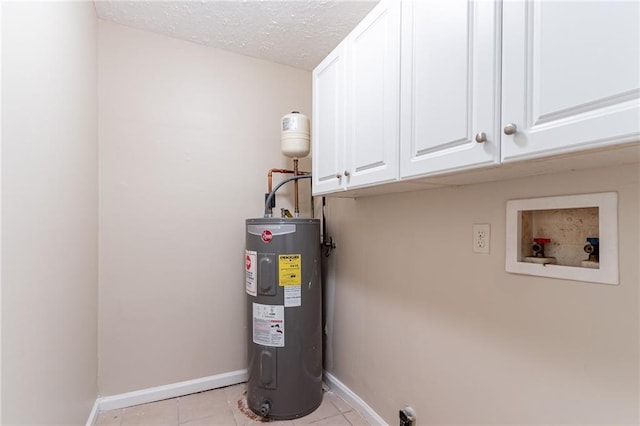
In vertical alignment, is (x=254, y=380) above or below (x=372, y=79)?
below

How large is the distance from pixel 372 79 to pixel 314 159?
1.98 ft

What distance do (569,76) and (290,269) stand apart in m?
1.57

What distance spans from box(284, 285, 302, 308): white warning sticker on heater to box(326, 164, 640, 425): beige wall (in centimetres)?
38

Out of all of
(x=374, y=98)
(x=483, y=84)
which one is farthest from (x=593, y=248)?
(x=374, y=98)

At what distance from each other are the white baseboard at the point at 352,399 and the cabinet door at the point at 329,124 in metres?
1.32

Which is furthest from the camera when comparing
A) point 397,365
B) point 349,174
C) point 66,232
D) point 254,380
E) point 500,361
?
point 254,380

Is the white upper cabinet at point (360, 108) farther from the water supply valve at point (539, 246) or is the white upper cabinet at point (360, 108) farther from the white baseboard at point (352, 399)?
the white baseboard at point (352, 399)

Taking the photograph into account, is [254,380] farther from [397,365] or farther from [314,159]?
[314,159]

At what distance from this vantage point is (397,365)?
1.73m

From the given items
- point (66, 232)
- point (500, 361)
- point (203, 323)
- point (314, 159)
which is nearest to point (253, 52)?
point (314, 159)

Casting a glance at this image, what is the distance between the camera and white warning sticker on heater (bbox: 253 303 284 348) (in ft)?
6.40

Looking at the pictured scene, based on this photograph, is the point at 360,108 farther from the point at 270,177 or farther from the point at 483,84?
the point at 270,177

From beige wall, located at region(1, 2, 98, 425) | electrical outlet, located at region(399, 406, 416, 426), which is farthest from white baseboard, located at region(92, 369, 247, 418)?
electrical outlet, located at region(399, 406, 416, 426)

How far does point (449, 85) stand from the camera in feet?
3.35
